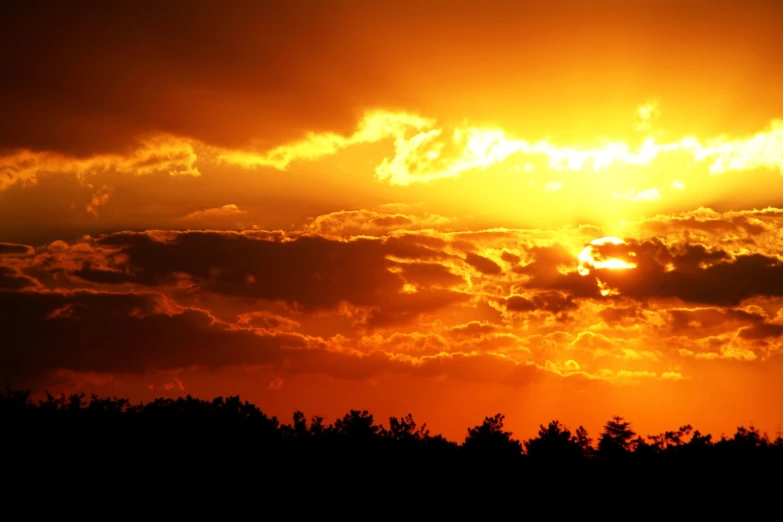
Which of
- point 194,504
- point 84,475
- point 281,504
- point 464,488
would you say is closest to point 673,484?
point 464,488

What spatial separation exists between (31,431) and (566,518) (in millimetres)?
59660

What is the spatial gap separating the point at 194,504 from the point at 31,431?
20.0 metres

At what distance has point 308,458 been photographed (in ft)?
341

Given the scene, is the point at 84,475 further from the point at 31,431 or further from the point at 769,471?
the point at 769,471

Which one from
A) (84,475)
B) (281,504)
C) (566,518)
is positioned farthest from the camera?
(566,518)

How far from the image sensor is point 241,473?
9662cm

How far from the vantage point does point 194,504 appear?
8881 cm

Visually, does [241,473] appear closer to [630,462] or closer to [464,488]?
[464,488]

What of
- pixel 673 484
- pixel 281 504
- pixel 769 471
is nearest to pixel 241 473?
pixel 281 504

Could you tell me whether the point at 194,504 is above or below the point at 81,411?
below

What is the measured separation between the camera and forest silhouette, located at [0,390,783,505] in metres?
92.5

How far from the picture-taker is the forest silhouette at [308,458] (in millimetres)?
92500

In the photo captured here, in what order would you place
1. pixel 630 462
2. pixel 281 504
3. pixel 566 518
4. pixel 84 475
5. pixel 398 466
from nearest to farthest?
pixel 84 475 → pixel 281 504 → pixel 566 518 → pixel 398 466 → pixel 630 462

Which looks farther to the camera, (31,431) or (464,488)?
(464,488)
